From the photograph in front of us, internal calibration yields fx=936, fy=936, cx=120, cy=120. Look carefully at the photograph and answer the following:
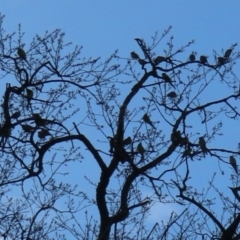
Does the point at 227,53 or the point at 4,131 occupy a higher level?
the point at 227,53

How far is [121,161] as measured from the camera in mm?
12789

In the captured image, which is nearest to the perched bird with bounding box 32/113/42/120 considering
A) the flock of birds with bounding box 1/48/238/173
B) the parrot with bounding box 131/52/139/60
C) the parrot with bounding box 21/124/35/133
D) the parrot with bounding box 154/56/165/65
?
the flock of birds with bounding box 1/48/238/173

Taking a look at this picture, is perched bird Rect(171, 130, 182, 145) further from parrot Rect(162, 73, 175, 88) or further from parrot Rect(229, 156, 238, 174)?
parrot Rect(162, 73, 175, 88)

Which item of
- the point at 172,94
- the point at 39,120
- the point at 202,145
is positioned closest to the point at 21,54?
the point at 39,120

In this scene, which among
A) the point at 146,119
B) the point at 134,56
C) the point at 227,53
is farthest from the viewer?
the point at 227,53

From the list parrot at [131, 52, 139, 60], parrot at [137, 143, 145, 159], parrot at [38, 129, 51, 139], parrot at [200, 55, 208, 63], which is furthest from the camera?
parrot at [200, 55, 208, 63]

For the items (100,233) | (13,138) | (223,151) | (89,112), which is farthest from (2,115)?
(223,151)

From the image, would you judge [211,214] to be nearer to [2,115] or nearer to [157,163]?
[157,163]

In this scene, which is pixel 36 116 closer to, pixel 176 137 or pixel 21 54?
pixel 21 54

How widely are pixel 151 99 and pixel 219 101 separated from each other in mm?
996

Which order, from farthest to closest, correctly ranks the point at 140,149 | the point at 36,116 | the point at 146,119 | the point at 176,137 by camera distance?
1. the point at 146,119
2. the point at 176,137
3. the point at 140,149
4. the point at 36,116

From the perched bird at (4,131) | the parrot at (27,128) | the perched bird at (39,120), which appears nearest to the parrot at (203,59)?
the perched bird at (39,120)

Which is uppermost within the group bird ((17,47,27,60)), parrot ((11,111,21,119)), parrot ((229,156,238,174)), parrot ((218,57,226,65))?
parrot ((218,57,226,65))

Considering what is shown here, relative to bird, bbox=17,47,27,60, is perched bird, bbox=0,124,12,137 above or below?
below
